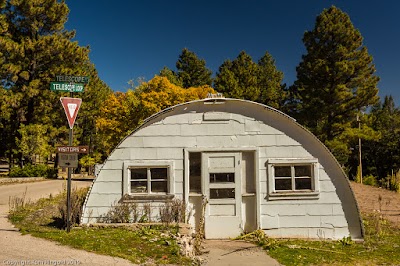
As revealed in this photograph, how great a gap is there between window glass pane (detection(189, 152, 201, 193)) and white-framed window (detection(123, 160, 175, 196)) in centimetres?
56

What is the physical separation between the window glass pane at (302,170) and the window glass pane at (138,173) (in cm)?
414

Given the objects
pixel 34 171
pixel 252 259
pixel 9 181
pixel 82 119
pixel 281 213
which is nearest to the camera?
Result: pixel 252 259

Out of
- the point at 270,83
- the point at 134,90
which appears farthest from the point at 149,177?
the point at 270,83

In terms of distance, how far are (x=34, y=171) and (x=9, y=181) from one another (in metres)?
3.31

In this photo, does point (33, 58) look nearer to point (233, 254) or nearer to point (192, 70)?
point (192, 70)

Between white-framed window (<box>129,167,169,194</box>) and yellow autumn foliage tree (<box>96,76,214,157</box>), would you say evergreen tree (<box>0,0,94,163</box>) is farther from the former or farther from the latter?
white-framed window (<box>129,167,169,194</box>)

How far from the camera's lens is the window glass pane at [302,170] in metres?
8.95

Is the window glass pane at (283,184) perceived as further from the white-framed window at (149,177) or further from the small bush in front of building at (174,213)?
the white-framed window at (149,177)

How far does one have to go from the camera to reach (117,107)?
27.5 m

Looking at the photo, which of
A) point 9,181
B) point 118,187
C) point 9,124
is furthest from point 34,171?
point 118,187

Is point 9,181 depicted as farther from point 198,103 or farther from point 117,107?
point 198,103

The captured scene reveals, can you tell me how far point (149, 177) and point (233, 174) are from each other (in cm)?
231

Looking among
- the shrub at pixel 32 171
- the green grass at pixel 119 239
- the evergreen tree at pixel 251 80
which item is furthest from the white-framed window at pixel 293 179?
the evergreen tree at pixel 251 80

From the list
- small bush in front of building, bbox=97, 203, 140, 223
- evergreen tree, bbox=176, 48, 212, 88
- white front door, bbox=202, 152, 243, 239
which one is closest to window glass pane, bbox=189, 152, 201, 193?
white front door, bbox=202, 152, 243, 239
